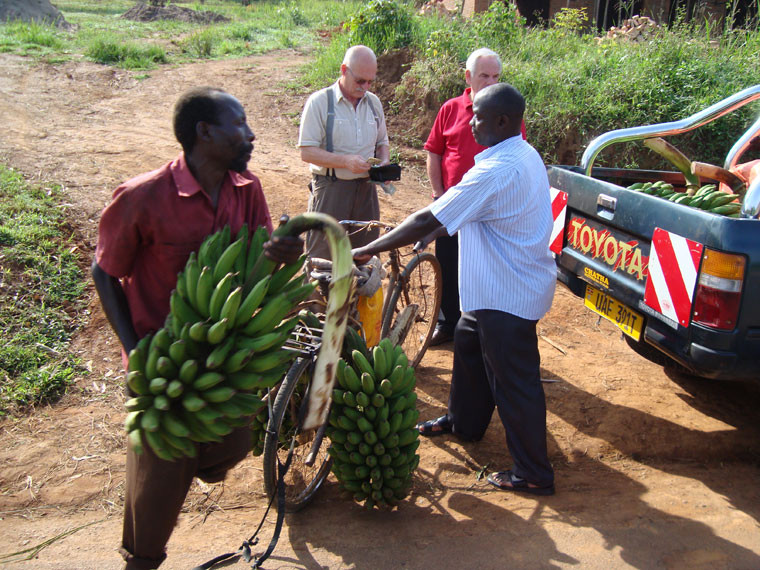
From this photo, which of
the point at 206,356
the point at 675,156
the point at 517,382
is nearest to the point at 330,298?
the point at 206,356

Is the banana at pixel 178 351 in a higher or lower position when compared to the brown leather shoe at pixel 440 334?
higher

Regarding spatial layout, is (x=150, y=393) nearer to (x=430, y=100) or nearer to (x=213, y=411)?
(x=213, y=411)

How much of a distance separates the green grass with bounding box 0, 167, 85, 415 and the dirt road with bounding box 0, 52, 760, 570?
0.15 meters

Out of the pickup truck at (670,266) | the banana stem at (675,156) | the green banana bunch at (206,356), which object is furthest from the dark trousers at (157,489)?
the banana stem at (675,156)

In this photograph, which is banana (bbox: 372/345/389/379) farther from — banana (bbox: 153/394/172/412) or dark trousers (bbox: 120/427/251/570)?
banana (bbox: 153/394/172/412)

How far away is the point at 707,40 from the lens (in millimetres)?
9641

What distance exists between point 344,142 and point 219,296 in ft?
8.77

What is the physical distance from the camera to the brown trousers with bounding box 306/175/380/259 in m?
4.53

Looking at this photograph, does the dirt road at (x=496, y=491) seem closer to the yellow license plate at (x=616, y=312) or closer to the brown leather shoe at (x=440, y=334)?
the brown leather shoe at (x=440, y=334)

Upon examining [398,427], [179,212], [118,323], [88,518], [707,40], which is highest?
[707,40]

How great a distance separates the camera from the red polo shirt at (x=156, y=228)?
2152 millimetres

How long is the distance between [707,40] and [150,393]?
10369mm

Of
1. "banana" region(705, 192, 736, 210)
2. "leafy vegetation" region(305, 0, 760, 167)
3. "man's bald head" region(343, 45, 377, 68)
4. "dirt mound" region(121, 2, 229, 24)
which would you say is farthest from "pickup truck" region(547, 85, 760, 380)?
"dirt mound" region(121, 2, 229, 24)

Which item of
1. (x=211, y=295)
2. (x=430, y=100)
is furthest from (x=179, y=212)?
(x=430, y=100)
